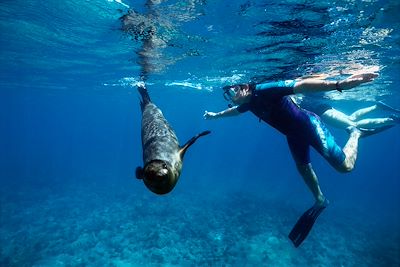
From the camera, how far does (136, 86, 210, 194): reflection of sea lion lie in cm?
251

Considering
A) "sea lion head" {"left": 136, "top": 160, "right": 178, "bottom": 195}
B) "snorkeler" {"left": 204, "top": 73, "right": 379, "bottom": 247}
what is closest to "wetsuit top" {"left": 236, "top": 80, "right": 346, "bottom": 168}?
"snorkeler" {"left": 204, "top": 73, "right": 379, "bottom": 247}

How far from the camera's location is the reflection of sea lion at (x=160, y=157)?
2.51 meters

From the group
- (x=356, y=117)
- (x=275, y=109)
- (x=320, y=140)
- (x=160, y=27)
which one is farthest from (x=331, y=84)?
(x=356, y=117)

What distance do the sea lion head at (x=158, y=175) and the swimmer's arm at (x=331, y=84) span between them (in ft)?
11.3

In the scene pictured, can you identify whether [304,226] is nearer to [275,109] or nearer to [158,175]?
[275,109]

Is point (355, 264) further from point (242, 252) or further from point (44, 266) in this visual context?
point (44, 266)

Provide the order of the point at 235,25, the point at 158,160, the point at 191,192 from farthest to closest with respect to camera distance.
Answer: the point at 191,192
the point at 235,25
the point at 158,160

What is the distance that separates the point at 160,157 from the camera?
2.76m

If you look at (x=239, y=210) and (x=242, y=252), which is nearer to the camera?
(x=242, y=252)

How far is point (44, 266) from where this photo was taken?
13.9m

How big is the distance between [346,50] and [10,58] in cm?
2175

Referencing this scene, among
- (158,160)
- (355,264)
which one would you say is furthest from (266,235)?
(158,160)

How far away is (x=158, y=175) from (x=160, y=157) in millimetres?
309

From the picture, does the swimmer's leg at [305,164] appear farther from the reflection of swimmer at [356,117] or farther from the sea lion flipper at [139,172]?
the sea lion flipper at [139,172]
